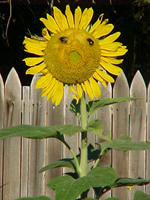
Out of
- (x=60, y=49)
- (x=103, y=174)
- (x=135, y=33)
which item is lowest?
(x=103, y=174)

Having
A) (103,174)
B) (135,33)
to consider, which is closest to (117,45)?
(103,174)

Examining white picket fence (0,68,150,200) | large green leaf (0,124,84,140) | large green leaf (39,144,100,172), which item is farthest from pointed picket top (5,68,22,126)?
large green leaf (0,124,84,140)

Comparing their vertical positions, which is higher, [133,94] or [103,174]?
[133,94]

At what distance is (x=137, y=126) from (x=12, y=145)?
1.54 m

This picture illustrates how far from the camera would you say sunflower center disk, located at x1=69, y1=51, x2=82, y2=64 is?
61.7 inches

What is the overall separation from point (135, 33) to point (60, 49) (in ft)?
16.7

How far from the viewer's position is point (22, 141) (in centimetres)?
390

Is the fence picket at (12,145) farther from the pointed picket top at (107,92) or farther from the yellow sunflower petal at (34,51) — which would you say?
the yellow sunflower petal at (34,51)

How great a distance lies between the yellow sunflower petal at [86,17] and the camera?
1.57m

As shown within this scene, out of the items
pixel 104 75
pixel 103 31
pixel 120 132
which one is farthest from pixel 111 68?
pixel 120 132

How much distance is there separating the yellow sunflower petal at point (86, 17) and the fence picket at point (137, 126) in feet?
8.03

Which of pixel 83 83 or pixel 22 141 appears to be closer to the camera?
pixel 83 83

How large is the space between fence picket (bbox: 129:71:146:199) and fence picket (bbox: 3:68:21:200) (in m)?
1.38

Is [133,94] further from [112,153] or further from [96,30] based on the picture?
[96,30]
